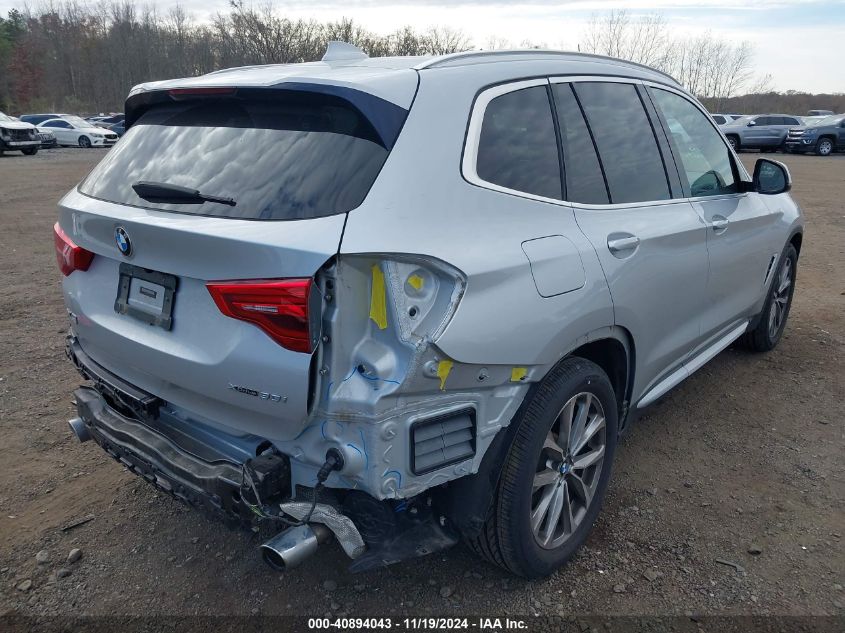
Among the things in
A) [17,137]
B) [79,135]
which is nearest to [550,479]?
[17,137]

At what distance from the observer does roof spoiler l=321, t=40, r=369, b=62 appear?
2.87m

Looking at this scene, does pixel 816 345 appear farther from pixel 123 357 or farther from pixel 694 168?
pixel 123 357

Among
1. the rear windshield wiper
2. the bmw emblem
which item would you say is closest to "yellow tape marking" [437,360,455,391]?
the rear windshield wiper

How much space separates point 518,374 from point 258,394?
2.83 ft

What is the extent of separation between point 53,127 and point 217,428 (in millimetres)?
36031

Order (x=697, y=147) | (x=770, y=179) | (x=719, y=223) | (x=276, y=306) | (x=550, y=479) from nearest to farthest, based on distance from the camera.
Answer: (x=276, y=306) → (x=550, y=479) → (x=719, y=223) → (x=697, y=147) → (x=770, y=179)

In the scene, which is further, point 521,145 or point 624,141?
point 624,141

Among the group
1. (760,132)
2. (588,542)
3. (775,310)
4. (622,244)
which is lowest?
(760,132)

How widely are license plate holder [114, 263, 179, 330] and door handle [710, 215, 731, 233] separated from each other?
9.02 feet

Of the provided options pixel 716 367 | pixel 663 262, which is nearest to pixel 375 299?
pixel 663 262

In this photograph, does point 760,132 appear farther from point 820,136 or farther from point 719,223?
point 719,223

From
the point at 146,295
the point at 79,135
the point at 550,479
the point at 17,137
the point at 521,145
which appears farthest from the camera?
the point at 79,135

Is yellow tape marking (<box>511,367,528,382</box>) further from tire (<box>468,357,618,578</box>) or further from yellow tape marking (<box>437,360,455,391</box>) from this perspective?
yellow tape marking (<box>437,360,455,391</box>)

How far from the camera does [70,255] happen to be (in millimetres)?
2727
